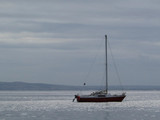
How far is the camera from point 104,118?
82.1m

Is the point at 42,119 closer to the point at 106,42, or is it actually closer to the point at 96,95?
the point at 96,95

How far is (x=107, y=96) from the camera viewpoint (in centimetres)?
12988

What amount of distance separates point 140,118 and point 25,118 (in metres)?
18.5

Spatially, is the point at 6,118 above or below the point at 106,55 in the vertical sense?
below

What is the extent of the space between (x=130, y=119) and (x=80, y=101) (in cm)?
6004

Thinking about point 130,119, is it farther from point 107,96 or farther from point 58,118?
point 107,96

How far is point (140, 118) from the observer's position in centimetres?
7950

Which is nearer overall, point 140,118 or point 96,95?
point 140,118

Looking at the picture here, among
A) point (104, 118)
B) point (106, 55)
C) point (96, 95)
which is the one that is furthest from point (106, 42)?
point (104, 118)

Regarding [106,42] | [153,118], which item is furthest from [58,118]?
[106,42]

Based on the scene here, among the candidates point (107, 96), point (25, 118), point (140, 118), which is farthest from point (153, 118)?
point (107, 96)

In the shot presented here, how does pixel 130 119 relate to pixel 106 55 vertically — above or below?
A: below

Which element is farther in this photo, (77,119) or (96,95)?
(96,95)

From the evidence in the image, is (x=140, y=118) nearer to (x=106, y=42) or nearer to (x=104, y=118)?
(x=104, y=118)
